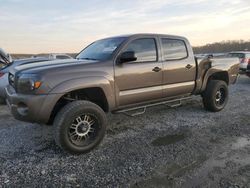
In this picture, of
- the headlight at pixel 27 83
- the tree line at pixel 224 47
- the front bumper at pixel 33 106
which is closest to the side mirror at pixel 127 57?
the front bumper at pixel 33 106

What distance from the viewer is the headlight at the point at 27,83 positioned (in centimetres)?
362

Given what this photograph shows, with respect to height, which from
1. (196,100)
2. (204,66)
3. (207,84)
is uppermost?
(204,66)

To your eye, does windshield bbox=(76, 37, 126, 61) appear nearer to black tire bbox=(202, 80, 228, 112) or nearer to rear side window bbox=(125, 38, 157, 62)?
rear side window bbox=(125, 38, 157, 62)

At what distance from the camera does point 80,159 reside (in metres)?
3.76

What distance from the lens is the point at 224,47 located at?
140 feet

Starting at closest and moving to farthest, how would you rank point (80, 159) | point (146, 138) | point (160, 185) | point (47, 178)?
point (160, 185), point (47, 178), point (80, 159), point (146, 138)

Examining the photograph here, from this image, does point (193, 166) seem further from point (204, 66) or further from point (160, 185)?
point (204, 66)

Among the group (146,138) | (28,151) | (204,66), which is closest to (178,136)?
(146,138)

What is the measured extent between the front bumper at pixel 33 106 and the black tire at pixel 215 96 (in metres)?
3.94

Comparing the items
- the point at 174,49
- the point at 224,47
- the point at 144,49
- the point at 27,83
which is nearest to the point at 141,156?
the point at 27,83

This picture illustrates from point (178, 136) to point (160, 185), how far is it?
1.78 metres

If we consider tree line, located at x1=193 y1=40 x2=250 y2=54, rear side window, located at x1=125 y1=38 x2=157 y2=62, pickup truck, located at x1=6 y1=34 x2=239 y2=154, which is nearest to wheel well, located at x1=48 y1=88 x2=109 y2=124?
pickup truck, located at x1=6 y1=34 x2=239 y2=154

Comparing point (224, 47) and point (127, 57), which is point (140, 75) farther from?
point (224, 47)

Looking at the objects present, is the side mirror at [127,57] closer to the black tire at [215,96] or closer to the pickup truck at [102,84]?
the pickup truck at [102,84]
